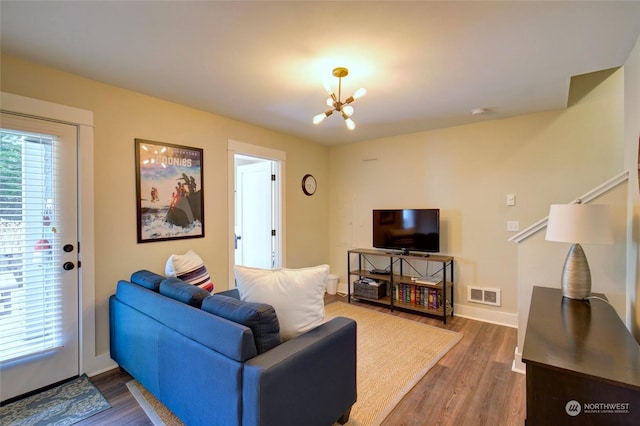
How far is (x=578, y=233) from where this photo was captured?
1.84 metres

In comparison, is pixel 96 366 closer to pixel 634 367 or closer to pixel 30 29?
pixel 30 29

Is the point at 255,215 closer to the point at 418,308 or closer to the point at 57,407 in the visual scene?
the point at 418,308

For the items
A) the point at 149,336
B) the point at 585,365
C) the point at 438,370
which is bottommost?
the point at 438,370

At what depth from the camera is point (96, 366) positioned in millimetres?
2434

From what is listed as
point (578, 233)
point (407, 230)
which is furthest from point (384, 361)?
point (407, 230)

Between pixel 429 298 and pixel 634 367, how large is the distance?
2614mm

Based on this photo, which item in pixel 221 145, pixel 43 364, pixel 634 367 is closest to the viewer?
pixel 634 367

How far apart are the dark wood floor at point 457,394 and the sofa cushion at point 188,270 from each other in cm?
88

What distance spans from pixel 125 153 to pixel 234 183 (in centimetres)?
118

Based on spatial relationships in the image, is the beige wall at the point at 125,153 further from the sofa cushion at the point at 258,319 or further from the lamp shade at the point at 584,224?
the lamp shade at the point at 584,224

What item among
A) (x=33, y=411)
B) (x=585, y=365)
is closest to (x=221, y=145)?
(x=33, y=411)

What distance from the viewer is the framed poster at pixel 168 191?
2.71 m

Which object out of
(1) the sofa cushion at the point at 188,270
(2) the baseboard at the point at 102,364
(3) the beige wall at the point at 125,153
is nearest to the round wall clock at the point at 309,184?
(3) the beige wall at the point at 125,153

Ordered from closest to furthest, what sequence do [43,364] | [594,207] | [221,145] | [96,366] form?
[594,207], [43,364], [96,366], [221,145]
